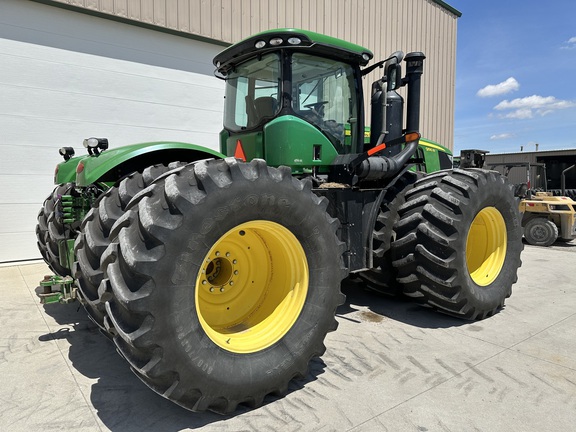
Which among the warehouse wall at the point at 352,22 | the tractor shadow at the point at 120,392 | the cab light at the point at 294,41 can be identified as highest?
the warehouse wall at the point at 352,22

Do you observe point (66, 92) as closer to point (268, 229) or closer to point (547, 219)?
point (268, 229)

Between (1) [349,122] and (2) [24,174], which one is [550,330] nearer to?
(1) [349,122]

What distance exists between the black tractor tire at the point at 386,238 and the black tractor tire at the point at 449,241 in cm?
8

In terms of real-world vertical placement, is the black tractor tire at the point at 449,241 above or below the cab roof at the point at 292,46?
below

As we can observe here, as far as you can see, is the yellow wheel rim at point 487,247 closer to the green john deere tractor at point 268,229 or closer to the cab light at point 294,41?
the green john deere tractor at point 268,229

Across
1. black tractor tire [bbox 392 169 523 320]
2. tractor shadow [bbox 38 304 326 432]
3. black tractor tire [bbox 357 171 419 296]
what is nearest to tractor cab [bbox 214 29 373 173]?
black tractor tire [bbox 357 171 419 296]

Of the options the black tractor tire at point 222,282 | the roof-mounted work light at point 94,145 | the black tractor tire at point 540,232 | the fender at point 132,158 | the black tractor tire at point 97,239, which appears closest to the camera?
the black tractor tire at point 222,282

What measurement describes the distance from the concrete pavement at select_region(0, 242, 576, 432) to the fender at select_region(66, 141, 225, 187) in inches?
55.5

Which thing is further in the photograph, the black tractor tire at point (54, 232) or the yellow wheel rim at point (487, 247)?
the yellow wheel rim at point (487, 247)

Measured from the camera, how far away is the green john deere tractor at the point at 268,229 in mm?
2191

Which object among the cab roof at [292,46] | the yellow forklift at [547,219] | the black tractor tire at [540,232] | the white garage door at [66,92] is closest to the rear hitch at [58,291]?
the cab roof at [292,46]

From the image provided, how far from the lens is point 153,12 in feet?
24.6

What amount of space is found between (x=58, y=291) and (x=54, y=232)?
0.95 m

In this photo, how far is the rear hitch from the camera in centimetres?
331
